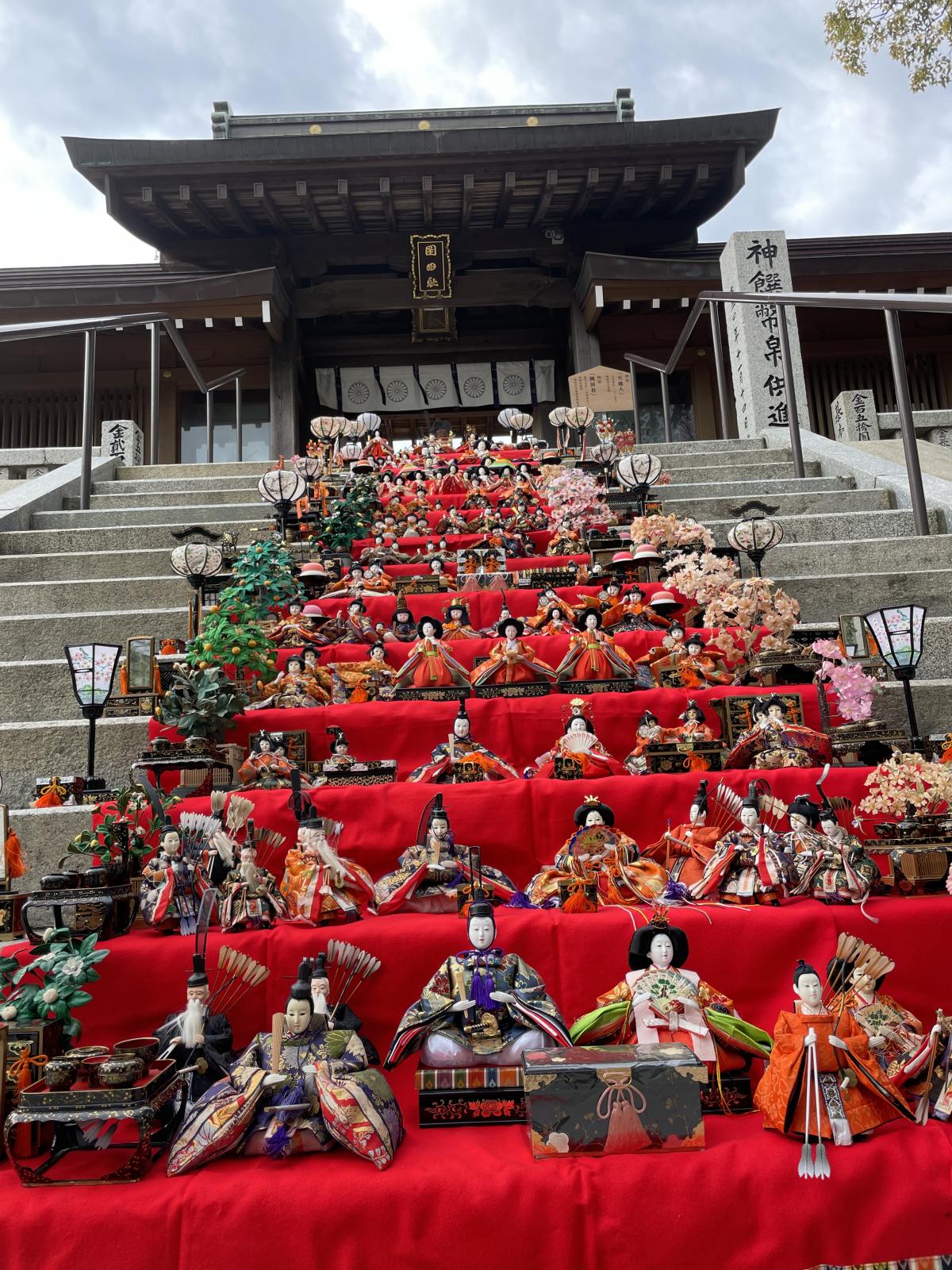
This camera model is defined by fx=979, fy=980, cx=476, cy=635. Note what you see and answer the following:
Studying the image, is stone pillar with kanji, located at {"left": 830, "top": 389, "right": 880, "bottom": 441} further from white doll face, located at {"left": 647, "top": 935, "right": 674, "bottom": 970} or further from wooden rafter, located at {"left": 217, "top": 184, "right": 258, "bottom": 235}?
white doll face, located at {"left": 647, "top": 935, "right": 674, "bottom": 970}

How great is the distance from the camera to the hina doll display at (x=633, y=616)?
659 cm

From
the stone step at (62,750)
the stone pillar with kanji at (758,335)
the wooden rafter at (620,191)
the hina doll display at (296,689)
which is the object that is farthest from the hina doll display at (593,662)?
the wooden rafter at (620,191)

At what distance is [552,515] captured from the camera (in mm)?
8844

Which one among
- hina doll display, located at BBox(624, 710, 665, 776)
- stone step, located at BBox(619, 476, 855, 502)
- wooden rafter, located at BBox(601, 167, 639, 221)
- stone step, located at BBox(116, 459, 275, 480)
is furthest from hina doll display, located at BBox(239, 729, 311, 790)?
wooden rafter, located at BBox(601, 167, 639, 221)

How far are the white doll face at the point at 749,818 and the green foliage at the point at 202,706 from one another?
2.52 meters

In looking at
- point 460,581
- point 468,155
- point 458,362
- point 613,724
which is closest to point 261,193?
point 468,155

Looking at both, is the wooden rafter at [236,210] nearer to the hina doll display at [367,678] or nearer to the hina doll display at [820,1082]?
the hina doll display at [367,678]

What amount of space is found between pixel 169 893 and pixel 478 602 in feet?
12.6

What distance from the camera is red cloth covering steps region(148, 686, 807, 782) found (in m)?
5.21

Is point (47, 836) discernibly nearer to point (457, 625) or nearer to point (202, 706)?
point (202, 706)

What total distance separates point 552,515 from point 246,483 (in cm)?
351

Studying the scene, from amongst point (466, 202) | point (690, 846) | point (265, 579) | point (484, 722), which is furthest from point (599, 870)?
point (466, 202)

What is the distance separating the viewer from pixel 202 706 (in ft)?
15.9

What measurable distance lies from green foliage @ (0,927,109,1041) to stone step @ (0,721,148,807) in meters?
1.85
